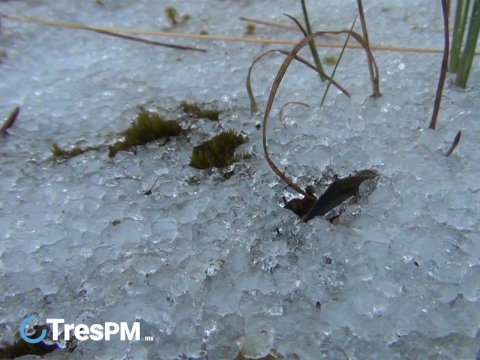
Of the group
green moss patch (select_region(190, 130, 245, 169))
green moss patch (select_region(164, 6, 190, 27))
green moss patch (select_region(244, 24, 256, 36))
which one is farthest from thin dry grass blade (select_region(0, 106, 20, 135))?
green moss patch (select_region(244, 24, 256, 36))

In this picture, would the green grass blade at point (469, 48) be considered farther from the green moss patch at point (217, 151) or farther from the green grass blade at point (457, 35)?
the green moss patch at point (217, 151)

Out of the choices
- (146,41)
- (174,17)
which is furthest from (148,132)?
(174,17)

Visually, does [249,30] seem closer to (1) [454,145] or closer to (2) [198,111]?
(2) [198,111]

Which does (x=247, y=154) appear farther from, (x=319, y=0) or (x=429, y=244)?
(x=319, y=0)

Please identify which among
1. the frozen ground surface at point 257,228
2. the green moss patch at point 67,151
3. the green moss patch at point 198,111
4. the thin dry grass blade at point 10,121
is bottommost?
the frozen ground surface at point 257,228

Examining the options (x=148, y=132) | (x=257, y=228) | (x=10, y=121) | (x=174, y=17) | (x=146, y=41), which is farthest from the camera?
(x=174, y=17)

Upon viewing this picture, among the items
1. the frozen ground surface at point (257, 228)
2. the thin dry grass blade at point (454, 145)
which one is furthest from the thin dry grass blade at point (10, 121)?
the thin dry grass blade at point (454, 145)

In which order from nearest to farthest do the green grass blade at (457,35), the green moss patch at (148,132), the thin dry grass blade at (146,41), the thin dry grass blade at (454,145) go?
the thin dry grass blade at (454,145)
the green grass blade at (457,35)
the green moss patch at (148,132)
the thin dry grass blade at (146,41)

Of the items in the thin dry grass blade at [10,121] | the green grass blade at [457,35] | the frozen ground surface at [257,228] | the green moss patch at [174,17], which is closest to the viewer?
the frozen ground surface at [257,228]
